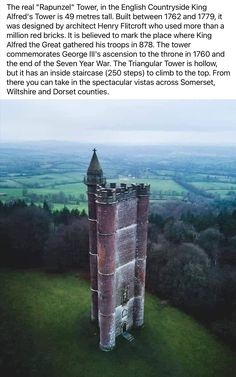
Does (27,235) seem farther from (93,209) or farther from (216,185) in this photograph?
(216,185)

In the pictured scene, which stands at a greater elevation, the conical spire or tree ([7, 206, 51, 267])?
the conical spire

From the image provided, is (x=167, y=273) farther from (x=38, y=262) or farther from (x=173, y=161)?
(x=173, y=161)

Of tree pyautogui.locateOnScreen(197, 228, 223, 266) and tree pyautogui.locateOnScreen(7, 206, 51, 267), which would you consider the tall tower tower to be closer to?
tree pyautogui.locateOnScreen(7, 206, 51, 267)

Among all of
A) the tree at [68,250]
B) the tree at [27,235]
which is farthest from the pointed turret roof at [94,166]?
the tree at [27,235]

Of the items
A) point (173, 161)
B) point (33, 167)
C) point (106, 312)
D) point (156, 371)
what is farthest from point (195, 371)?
point (173, 161)

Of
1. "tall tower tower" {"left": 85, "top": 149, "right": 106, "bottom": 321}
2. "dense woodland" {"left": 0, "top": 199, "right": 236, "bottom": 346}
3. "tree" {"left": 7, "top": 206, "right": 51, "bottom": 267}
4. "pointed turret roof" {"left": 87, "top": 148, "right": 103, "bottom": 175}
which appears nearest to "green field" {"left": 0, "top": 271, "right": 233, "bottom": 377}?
"dense woodland" {"left": 0, "top": 199, "right": 236, "bottom": 346}
